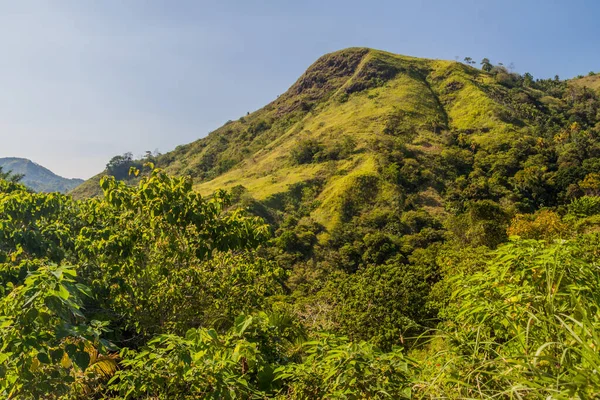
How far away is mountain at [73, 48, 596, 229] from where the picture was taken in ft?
155

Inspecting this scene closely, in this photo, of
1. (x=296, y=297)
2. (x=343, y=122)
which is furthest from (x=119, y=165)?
(x=296, y=297)

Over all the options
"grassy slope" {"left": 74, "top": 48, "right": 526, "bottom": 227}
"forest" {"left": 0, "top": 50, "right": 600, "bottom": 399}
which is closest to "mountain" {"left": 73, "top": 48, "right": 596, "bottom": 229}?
"grassy slope" {"left": 74, "top": 48, "right": 526, "bottom": 227}

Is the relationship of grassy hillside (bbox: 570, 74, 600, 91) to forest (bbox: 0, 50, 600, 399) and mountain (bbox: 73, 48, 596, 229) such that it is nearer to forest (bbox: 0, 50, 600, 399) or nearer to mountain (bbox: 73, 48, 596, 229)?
mountain (bbox: 73, 48, 596, 229)

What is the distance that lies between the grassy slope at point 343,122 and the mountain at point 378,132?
0.26 m

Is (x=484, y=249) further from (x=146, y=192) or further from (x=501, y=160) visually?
(x=501, y=160)

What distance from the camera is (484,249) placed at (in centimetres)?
1830

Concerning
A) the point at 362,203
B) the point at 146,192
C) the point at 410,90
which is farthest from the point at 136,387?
the point at 410,90

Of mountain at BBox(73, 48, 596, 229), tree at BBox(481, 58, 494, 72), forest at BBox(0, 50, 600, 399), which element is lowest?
forest at BBox(0, 50, 600, 399)

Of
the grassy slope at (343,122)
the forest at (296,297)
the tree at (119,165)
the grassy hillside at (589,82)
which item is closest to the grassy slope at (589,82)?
the grassy hillside at (589,82)

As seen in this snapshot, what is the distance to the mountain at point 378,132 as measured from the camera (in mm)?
47281

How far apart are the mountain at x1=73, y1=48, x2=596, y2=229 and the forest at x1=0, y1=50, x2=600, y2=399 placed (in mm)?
4063

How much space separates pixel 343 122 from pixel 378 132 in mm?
9440

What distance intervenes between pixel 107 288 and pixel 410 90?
261ft

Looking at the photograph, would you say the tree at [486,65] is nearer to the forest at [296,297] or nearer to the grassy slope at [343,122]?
the grassy slope at [343,122]
